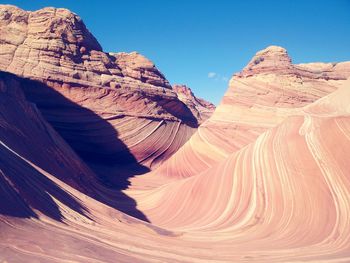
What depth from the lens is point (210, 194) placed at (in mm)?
8867

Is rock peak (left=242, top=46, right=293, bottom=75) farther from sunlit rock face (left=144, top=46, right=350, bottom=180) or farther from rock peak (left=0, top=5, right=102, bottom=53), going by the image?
rock peak (left=0, top=5, right=102, bottom=53)

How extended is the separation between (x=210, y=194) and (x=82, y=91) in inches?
479

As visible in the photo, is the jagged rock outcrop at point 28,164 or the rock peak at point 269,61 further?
the rock peak at point 269,61

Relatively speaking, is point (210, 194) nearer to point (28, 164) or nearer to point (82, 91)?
point (28, 164)

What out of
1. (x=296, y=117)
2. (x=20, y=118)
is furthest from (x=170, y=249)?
(x=20, y=118)

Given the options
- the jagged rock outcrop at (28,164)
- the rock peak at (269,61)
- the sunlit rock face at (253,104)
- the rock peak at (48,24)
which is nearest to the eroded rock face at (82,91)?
the rock peak at (48,24)

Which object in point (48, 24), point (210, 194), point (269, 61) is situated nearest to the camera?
point (210, 194)

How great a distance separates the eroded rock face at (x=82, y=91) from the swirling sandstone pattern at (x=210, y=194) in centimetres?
333

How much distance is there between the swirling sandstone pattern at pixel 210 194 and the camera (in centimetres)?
441

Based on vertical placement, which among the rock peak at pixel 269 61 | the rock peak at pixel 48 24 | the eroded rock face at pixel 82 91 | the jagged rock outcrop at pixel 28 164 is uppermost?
the rock peak at pixel 269 61

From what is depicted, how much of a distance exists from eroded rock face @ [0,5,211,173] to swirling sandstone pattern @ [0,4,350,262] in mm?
3327

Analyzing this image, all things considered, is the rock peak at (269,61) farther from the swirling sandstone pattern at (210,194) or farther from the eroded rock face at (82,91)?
the eroded rock face at (82,91)

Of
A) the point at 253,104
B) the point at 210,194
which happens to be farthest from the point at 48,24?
the point at 210,194

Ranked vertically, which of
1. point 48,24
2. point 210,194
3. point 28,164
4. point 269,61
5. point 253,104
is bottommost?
point 28,164
